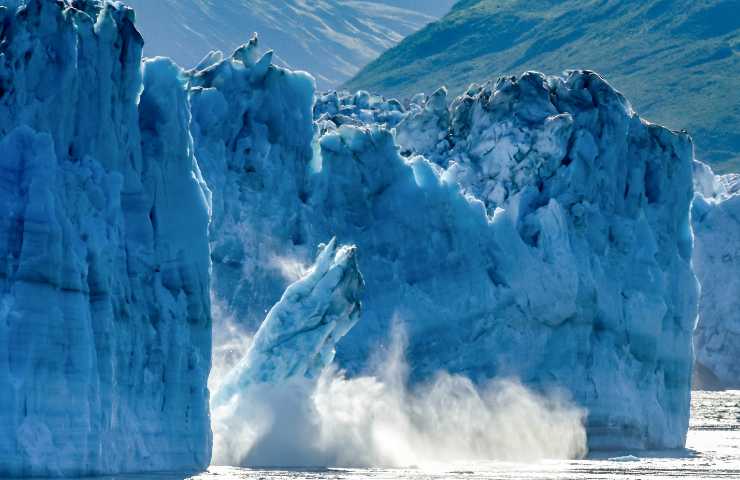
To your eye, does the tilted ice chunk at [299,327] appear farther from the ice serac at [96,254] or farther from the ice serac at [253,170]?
the ice serac at [253,170]

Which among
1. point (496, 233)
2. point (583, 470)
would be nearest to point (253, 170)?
point (496, 233)

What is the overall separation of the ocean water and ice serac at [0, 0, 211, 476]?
133 centimetres

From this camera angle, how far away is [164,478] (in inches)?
1204

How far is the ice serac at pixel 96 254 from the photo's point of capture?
95.2 ft

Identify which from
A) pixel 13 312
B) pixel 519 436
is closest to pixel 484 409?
pixel 519 436

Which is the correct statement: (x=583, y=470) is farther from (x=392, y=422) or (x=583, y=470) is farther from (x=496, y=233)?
(x=496, y=233)

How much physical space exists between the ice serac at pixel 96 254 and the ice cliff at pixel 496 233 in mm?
8166

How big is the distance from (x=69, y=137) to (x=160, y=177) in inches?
109

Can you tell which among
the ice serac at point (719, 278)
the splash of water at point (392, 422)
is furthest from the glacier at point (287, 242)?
the ice serac at point (719, 278)

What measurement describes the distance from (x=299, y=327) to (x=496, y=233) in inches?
419

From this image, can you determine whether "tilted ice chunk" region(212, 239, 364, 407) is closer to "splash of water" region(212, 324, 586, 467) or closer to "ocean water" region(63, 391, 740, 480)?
"splash of water" region(212, 324, 586, 467)

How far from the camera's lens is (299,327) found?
36.3 m

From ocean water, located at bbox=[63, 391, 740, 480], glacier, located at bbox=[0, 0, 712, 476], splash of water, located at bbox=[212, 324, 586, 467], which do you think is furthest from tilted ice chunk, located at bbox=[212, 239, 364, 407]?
ocean water, located at bbox=[63, 391, 740, 480]

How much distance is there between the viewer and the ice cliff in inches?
1708
